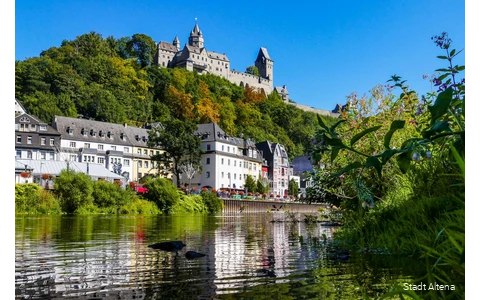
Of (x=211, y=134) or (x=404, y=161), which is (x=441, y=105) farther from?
(x=211, y=134)

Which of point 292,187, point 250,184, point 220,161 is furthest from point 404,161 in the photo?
point 292,187

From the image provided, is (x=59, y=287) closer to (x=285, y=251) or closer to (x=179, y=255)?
(x=179, y=255)

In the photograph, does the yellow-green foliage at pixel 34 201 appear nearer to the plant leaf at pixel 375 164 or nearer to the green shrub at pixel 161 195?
the green shrub at pixel 161 195

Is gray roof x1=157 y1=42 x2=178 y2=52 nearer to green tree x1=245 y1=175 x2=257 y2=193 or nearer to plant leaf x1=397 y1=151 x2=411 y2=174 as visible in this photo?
green tree x1=245 y1=175 x2=257 y2=193

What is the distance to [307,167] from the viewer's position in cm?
14500

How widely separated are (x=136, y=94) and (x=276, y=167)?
1701 inches

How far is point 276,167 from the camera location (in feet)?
407

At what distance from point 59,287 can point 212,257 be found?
16.9ft

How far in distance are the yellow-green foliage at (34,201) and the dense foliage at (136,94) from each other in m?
49.6

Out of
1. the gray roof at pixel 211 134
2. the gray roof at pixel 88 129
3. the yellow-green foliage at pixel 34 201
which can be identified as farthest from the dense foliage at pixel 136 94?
the yellow-green foliage at pixel 34 201

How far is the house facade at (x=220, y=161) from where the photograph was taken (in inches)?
3967

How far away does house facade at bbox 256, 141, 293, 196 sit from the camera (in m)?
123

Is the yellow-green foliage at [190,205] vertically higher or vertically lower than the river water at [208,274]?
lower
